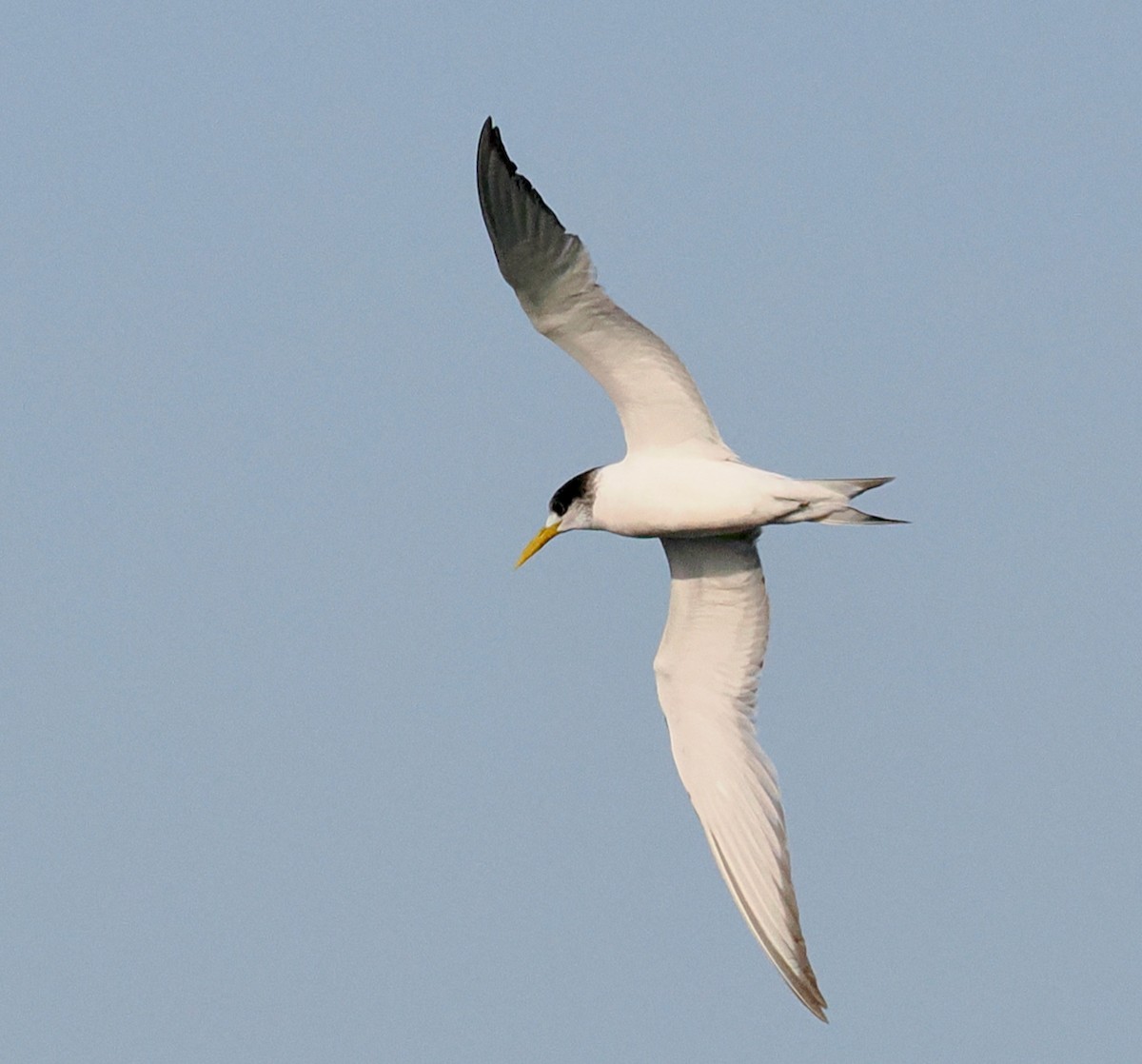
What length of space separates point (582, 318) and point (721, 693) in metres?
3.20

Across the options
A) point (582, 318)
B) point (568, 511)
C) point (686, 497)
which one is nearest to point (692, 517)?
point (686, 497)

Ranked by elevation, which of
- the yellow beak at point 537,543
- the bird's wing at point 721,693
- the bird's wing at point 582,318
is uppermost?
the bird's wing at point 582,318

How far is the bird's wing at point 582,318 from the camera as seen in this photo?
43.8 feet

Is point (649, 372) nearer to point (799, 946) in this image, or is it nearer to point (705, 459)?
point (705, 459)

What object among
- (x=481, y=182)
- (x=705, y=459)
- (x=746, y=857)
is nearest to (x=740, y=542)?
(x=705, y=459)

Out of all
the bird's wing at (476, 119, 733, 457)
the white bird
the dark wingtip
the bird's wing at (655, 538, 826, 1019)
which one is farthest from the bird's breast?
the dark wingtip

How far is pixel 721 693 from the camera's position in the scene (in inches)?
615

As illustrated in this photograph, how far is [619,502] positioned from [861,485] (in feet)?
5.51

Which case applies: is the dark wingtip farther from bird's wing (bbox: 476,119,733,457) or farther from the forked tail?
the forked tail

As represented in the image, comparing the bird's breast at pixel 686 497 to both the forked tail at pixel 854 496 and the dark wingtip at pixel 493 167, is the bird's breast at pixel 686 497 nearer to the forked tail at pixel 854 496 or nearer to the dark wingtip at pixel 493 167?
the forked tail at pixel 854 496

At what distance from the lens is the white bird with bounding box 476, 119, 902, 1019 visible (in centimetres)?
1370

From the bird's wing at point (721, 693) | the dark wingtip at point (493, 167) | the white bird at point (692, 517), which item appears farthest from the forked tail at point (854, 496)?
the dark wingtip at point (493, 167)

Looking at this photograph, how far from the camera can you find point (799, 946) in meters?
14.4

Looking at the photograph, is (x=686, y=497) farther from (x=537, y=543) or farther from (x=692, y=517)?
(x=537, y=543)
